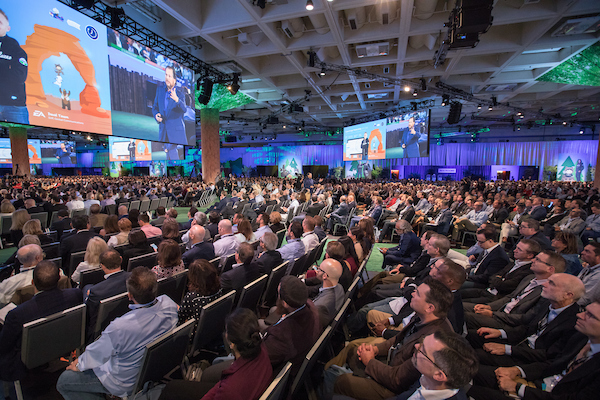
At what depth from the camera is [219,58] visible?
31.1ft

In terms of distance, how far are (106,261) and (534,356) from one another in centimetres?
352

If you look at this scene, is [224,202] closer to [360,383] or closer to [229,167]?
[360,383]

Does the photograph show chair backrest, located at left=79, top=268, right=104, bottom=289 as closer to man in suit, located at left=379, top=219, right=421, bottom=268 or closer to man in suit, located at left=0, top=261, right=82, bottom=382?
man in suit, located at left=0, top=261, right=82, bottom=382

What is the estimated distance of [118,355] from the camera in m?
1.77

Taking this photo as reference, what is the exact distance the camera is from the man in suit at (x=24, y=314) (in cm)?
201

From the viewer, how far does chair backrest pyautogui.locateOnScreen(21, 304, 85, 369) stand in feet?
6.25

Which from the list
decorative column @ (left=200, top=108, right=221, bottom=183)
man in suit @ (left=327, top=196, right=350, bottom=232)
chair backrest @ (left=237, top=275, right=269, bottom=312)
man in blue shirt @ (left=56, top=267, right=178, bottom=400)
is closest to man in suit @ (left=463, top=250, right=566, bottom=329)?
chair backrest @ (left=237, top=275, right=269, bottom=312)

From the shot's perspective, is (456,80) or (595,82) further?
(456,80)

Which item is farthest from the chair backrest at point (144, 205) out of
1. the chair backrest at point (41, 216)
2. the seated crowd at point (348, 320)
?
the seated crowd at point (348, 320)

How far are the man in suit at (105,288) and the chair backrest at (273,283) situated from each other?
139cm

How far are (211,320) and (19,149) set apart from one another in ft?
85.8

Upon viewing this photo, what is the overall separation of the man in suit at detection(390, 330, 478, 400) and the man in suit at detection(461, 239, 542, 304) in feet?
7.39

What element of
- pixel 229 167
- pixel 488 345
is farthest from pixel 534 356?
pixel 229 167

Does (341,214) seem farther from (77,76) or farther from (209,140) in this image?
(209,140)
